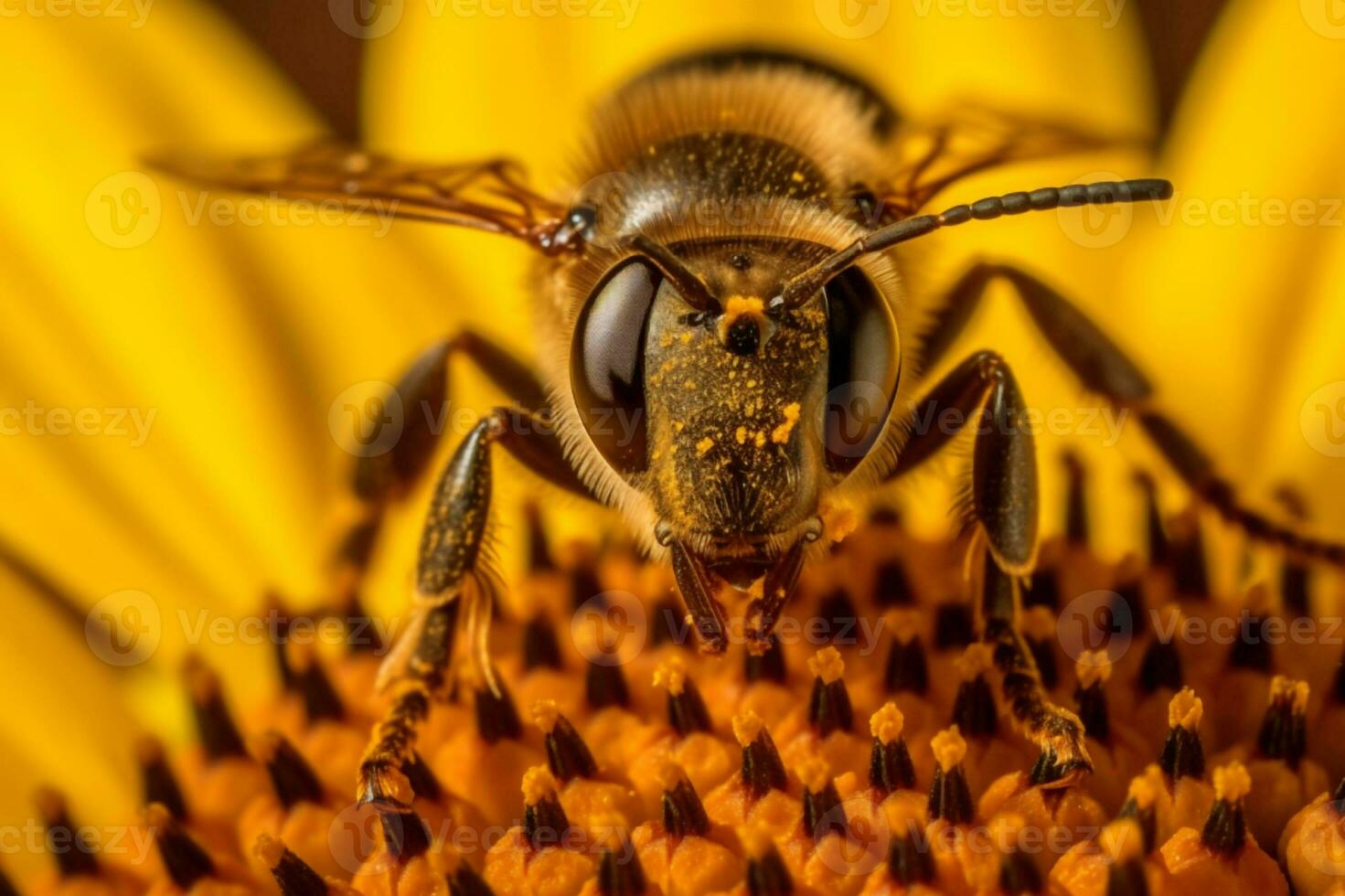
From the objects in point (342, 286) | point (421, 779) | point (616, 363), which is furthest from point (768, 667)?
point (342, 286)

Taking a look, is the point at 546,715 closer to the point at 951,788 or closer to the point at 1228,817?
the point at 951,788

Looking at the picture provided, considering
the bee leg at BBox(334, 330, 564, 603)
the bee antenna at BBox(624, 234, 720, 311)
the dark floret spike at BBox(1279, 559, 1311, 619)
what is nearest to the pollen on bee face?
the dark floret spike at BBox(1279, 559, 1311, 619)

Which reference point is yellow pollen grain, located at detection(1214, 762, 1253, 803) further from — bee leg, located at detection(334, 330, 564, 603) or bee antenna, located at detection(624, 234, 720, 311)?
bee leg, located at detection(334, 330, 564, 603)

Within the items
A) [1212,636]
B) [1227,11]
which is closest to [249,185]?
[1212,636]

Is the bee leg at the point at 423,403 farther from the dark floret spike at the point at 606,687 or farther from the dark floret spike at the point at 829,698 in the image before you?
the dark floret spike at the point at 829,698

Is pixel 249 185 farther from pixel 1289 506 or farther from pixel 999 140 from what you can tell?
pixel 1289 506
